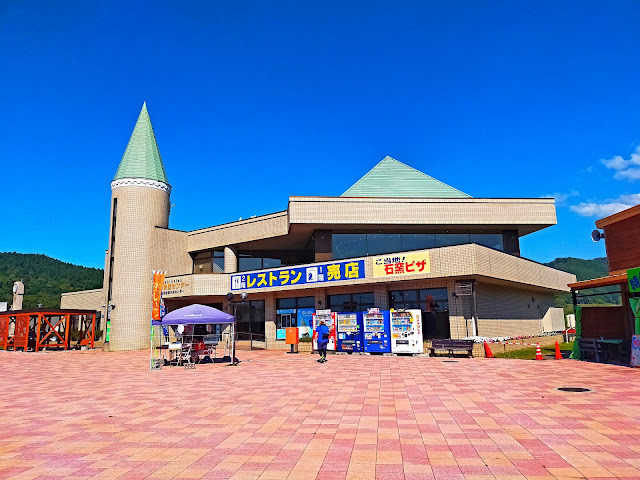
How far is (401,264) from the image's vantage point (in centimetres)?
2450

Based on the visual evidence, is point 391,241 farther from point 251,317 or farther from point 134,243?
point 134,243

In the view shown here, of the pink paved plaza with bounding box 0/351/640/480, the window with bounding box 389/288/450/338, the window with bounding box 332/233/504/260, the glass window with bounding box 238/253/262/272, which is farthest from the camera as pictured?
the glass window with bounding box 238/253/262/272

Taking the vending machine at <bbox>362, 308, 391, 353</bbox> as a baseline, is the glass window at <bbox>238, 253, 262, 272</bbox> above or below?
above

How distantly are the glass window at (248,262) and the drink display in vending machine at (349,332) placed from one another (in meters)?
13.3

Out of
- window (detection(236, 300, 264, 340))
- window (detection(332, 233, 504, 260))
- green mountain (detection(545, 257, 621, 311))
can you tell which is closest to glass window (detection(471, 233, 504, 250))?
window (detection(332, 233, 504, 260))

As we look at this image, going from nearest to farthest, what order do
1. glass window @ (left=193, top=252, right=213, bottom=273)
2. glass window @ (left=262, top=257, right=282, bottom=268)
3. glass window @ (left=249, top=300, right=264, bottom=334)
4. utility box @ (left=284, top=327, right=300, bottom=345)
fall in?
1. utility box @ (left=284, top=327, right=300, bottom=345)
2. glass window @ (left=249, top=300, right=264, bottom=334)
3. glass window @ (left=262, top=257, right=282, bottom=268)
4. glass window @ (left=193, top=252, right=213, bottom=273)

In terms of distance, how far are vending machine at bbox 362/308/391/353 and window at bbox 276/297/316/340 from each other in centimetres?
646

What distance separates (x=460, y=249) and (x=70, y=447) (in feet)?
64.5

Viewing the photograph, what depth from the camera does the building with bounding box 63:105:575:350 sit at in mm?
24562

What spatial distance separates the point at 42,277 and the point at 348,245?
86194 millimetres

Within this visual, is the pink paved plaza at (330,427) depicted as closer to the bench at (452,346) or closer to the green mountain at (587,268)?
the bench at (452,346)

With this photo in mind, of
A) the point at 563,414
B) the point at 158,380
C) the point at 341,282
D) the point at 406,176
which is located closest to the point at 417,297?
the point at 341,282

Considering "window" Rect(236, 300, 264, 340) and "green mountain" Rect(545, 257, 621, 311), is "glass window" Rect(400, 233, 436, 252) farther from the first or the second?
"green mountain" Rect(545, 257, 621, 311)

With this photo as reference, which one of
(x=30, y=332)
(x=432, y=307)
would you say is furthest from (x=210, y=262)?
(x=432, y=307)
